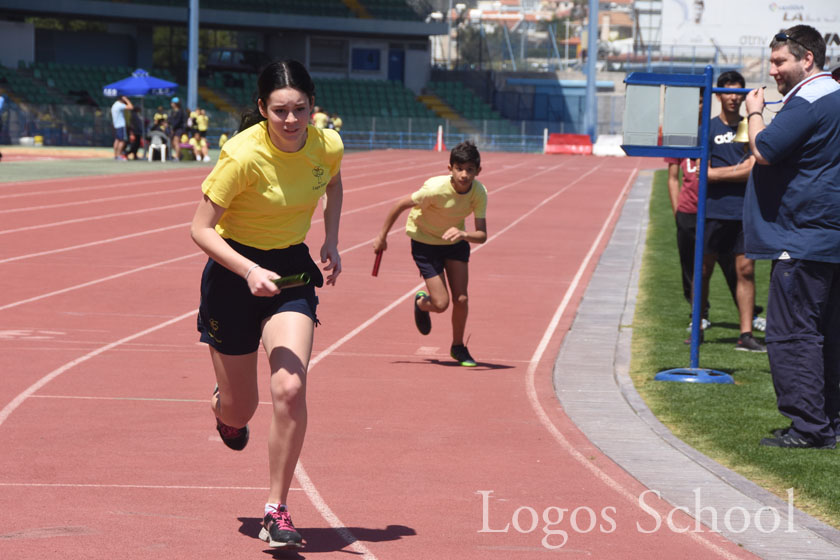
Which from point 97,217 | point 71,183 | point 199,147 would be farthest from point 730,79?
point 199,147

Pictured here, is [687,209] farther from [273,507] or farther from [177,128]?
[177,128]

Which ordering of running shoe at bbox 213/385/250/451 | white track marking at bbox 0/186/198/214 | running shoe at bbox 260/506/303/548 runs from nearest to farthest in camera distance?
running shoe at bbox 260/506/303/548
running shoe at bbox 213/385/250/451
white track marking at bbox 0/186/198/214

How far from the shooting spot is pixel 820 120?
7320 millimetres

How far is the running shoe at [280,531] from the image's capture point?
5.20 m

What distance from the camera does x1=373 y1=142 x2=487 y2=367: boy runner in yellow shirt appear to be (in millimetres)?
9984

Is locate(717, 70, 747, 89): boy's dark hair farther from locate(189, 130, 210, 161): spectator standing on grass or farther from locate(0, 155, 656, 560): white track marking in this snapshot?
locate(189, 130, 210, 161): spectator standing on grass

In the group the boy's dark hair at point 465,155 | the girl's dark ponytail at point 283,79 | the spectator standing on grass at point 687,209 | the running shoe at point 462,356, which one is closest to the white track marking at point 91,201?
the spectator standing on grass at point 687,209

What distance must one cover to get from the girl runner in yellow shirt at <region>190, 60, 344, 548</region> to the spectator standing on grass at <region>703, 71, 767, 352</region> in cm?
569

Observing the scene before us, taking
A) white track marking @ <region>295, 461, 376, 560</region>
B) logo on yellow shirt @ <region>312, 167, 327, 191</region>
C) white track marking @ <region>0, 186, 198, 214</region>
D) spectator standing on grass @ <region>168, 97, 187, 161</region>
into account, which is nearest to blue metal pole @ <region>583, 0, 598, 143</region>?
spectator standing on grass @ <region>168, 97, 187, 161</region>

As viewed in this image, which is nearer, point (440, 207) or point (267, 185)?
point (267, 185)

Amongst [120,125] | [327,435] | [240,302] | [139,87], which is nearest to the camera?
[240,302]

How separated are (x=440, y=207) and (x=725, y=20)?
6746cm

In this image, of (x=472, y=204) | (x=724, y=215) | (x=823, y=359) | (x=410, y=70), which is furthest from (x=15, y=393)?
(x=410, y=70)

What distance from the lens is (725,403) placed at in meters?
8.66
